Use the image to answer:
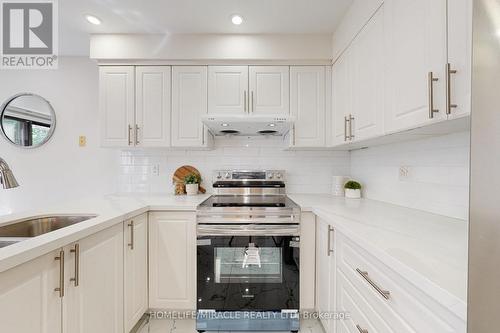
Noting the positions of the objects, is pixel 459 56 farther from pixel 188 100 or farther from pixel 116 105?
pixel 116 105

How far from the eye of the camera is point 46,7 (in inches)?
79.8

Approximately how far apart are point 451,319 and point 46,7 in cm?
296

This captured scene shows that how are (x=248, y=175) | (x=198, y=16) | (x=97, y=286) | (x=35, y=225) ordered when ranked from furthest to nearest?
(x=248, y=175), (x=198, y=16), (x=35, y=225), (x=97, y=286)

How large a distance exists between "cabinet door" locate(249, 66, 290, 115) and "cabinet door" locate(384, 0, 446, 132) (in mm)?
1068

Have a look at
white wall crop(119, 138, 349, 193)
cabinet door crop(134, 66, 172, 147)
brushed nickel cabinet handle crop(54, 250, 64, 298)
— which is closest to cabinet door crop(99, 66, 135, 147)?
cabinet door crop(134, 66, 172, 147)

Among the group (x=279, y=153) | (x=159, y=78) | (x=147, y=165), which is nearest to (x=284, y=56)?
(x=279, y=153)

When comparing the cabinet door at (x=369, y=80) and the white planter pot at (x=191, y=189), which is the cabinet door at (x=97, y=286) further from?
the cabinet door at (x=369, y=80)

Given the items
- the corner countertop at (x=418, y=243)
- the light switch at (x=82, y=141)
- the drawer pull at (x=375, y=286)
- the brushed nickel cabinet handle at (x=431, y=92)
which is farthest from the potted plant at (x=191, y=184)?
the brushed nickel cabinet handle at (x=431, y=92)

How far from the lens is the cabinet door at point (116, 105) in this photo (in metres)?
2.40

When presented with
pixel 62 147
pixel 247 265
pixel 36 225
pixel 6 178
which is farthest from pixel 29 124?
pixel 247 265

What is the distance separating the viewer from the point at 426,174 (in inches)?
61.9

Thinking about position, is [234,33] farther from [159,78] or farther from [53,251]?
[53,251]

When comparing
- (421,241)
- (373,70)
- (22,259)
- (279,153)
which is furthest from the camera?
(279,153)

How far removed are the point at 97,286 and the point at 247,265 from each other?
0.95 metres
